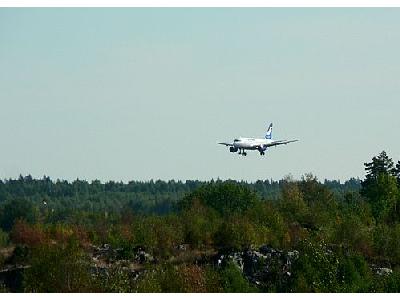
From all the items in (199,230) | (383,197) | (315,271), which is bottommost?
(315,271)

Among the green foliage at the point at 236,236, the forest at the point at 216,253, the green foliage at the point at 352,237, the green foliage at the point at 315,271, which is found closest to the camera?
the forest at the point at 216,253

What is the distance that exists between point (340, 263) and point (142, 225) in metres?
17.5

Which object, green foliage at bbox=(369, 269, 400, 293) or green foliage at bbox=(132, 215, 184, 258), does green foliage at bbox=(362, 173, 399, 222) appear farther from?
green foliage at bbox=(369, 269, 400, 293)

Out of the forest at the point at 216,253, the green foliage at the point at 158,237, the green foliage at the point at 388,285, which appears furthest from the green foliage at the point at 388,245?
the green foliage at the point at 388,285

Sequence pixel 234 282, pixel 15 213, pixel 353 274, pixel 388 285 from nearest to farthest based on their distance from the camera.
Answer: pixel 388 285 < pixel 234 282 < pixel 353 274 < pixel 15 213

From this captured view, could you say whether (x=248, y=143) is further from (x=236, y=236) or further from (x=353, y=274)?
(x=353, y=274)

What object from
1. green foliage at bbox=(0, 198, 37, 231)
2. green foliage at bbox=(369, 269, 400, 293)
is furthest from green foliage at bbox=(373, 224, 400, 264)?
green foliage at bbox=(0, 198, 37, 231)

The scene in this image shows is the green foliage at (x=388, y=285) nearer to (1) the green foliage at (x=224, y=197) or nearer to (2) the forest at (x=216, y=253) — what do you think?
(2) the forest at (x=216, y=253)

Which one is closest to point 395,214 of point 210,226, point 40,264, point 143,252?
point 210,226

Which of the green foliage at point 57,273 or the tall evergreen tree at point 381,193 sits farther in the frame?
the tall evergreen tree at point 381,193

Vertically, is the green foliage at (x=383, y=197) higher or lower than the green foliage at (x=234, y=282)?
higher

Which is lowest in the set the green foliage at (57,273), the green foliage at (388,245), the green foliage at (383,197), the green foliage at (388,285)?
the green foliage at (388,285)

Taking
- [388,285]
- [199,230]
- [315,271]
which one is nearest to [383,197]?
[199,230]

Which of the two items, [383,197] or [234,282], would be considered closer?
[234,282]
